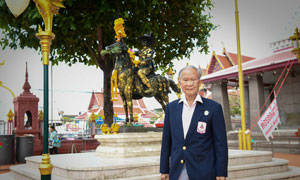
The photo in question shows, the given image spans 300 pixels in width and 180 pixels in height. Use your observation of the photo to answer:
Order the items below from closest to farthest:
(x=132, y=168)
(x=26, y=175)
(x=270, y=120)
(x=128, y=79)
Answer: (x=132, y=168), (x=26, y=175), (x=128, y=79), (x=270, y=120)

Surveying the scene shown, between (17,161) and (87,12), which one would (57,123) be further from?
(87,12)

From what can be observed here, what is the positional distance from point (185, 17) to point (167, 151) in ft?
34.5

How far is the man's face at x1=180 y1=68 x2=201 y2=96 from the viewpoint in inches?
118

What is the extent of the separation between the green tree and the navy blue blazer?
6447mm

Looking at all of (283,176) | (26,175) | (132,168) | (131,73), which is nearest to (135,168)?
(132,168)

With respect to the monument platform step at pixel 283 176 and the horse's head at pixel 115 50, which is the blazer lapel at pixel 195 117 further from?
the horse's head at pixel 115 50

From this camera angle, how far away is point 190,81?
301 cm

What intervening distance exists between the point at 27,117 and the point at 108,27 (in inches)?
280

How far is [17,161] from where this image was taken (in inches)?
528

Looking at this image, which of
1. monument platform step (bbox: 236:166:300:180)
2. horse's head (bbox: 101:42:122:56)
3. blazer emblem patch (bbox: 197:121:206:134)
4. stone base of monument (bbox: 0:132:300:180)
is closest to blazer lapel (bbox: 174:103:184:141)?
blazer emblem patch (bbox: 197:121:206:134)

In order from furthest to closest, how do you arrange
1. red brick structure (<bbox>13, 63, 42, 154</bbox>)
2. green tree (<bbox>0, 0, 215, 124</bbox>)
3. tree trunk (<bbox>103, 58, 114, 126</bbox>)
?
red brick structure (<bbox>13, 63, 42, 154</bbox>) → tree trunk (<bbox>103, 58, 114, 126</bbox>) → green tree (<bbox>0, 0, 215, 124</bbox>)

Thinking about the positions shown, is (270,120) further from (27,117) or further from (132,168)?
(27,117)

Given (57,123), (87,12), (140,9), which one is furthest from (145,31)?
(57,123)

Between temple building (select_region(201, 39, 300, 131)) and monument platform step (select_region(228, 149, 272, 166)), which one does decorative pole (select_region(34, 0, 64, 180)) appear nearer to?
monument platform step (select_region(228, 149, 272, 166))
